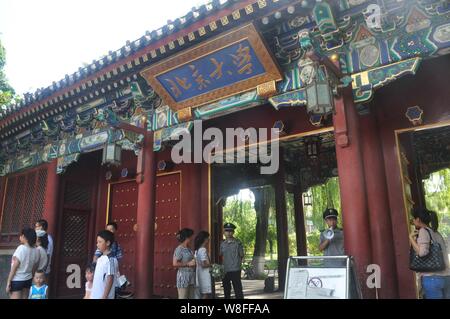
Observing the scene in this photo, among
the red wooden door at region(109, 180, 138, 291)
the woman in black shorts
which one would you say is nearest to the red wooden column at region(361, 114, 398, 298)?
the woman in black shorts

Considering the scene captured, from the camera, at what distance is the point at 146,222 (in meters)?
5.89

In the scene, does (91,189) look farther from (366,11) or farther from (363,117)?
(366,11)

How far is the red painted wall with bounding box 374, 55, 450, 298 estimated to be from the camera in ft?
15.2

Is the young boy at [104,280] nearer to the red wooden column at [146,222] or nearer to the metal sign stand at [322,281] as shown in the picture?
the metal sign stand at [322,281]

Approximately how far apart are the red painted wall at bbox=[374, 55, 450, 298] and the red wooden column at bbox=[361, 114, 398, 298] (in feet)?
0.26

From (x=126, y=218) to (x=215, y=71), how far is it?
4242 mm

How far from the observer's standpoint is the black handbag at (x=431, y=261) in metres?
3.61

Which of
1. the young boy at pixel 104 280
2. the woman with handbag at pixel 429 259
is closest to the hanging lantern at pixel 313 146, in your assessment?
the woman with handbag at pixel 429 259

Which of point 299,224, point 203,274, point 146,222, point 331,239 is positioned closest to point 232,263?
point 203,274

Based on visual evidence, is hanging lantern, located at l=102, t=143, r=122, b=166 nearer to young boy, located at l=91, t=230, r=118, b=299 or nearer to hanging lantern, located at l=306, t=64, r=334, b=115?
young boy, located at l=91, t=230, r=118, b=299

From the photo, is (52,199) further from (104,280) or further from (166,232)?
(104,280)

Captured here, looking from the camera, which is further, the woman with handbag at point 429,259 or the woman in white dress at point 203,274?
the woman in white dress at point 203,274

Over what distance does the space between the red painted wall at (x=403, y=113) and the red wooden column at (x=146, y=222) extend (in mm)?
3565

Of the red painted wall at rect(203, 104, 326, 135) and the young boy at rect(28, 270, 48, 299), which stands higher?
the red painted wall at rect(203, 104, 326, 135)
